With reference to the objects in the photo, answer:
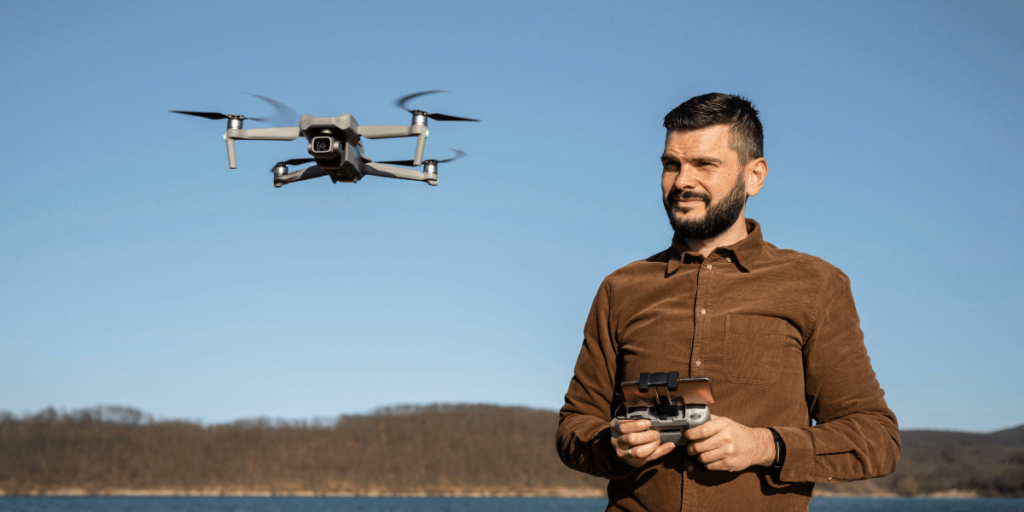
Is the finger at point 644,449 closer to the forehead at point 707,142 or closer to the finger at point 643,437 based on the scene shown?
the finger at point 643,437

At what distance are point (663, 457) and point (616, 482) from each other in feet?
1.03

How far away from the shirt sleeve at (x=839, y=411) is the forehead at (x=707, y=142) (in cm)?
65

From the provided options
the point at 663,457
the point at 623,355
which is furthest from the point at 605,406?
the point at 663,457

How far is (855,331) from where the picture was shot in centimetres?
323

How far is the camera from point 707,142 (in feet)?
10.9

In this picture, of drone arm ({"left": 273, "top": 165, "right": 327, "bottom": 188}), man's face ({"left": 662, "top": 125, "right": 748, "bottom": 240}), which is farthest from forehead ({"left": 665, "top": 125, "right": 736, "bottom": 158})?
drone arm ({"left": 273, "top": 165, "right": 327, "bottom": 188})

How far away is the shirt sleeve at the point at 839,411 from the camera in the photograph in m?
2.93

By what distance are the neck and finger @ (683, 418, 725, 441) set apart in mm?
934

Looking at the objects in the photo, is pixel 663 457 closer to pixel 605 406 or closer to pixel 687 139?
pixel 605 406

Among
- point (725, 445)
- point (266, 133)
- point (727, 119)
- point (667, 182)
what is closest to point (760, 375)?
point (725, 445)

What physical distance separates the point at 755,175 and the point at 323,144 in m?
7.13

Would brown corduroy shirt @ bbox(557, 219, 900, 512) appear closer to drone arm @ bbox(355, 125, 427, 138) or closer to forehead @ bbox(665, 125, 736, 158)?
→ forehead @ bbox(665, 125, 736, 158)

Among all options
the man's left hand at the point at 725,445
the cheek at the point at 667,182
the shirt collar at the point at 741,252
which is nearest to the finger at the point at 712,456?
the man's left hand at the point at 725,445

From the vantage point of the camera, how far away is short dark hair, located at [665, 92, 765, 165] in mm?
3344
